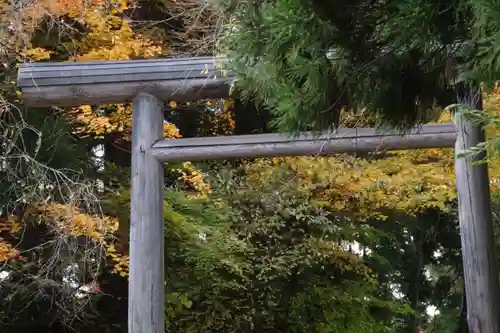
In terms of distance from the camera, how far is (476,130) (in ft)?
11.6

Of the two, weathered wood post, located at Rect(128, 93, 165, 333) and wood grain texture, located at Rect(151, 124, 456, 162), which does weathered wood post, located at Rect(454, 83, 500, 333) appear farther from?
weathered wood post, located at Rect(128, 93, 165, 333)

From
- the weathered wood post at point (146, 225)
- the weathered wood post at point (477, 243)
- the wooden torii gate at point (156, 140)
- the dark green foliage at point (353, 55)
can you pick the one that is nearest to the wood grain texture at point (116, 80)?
the wooden torii gate at point (156, 140)

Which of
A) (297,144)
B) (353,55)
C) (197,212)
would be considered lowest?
(353,55)

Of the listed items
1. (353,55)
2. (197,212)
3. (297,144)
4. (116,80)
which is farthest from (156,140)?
(197,212)

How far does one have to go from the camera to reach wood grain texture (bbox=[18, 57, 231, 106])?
3674 mm

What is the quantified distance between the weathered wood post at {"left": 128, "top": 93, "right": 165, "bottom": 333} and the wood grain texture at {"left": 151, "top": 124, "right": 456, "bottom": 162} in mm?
99

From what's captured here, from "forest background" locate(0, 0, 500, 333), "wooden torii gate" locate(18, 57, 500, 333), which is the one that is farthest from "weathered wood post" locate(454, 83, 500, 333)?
"forest background" locate(0, 0, 500, 333)

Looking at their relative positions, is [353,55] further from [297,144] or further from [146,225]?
[146,225]

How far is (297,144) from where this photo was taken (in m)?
3.72

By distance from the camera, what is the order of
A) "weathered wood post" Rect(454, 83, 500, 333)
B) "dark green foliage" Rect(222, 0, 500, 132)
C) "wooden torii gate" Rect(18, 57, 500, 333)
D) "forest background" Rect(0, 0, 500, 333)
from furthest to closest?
"forest background" Rect(0, 0, 500, 333)
"wooden torii gate" Rect(18, 57, 500, 333)
"weathered wood post" Rect(454, 83, 500, 333)
"dark green foliage" Rect(222, 0, 500, 132)

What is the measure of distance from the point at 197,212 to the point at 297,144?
2.56 metres

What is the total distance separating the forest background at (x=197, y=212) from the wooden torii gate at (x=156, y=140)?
2.75 feet

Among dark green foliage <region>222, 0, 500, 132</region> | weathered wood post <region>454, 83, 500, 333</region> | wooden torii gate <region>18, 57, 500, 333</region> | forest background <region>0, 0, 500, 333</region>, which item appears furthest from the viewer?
forest background <region>0, 0, 500, 333</region>

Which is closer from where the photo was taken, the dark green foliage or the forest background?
the dark green foliage
